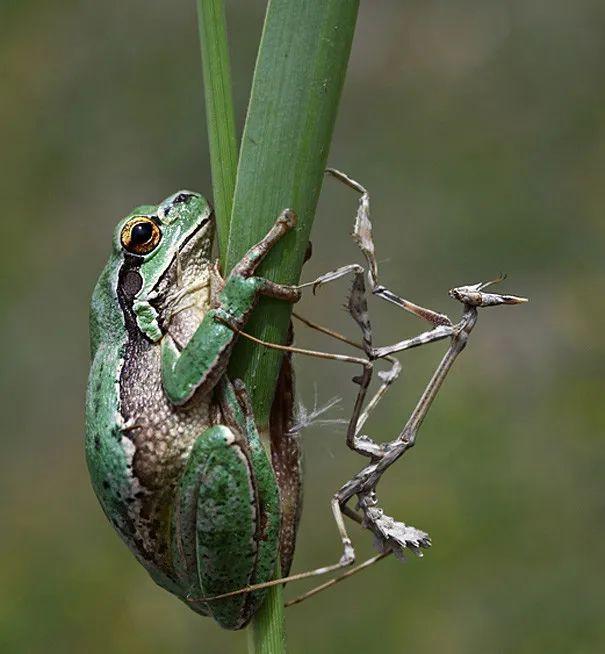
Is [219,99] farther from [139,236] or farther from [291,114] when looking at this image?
[139,236]

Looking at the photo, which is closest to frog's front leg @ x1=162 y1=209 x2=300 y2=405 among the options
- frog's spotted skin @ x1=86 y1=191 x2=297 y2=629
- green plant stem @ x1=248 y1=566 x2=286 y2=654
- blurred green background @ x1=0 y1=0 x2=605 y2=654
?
frog's spotted skin @ x1=86 y1=191 x2=297 y2=629

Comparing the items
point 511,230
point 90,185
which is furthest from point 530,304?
point 90,185

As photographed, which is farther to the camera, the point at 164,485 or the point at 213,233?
the point at 213,233

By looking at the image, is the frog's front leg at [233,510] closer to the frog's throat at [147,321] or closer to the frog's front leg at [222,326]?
the frog's front leg at [222,326]

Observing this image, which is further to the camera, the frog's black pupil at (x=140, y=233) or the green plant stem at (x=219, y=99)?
the frog's black pupil at (x=140, y=233)

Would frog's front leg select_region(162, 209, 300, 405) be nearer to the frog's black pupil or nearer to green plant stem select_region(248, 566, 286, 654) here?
the frog's black pupil

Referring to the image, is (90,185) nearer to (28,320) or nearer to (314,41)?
(28,320)

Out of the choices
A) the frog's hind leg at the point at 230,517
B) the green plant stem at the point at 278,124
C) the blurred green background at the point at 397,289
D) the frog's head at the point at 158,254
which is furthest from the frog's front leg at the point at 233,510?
the blurred green background at the point at 397,289
